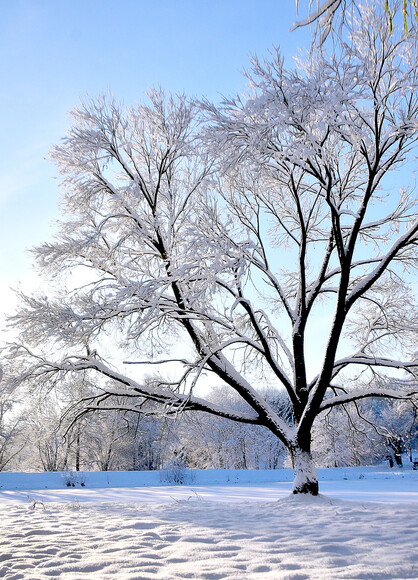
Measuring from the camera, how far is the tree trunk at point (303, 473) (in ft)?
27.9

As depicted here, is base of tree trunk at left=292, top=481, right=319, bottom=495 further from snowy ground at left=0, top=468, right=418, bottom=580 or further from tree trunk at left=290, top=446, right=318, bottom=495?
snowy ground at left=0, top=468, right=418, bottom=580

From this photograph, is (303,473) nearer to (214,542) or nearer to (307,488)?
(307,488)

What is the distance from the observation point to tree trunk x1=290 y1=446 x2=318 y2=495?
8.52 meters

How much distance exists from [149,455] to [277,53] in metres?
40.6

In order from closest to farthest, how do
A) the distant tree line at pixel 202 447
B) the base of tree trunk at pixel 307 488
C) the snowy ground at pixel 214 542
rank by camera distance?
the snowy ground at pixel 214 542, the base of tree trunk at pixel 307 488, the distant tree line at pixel 202 447

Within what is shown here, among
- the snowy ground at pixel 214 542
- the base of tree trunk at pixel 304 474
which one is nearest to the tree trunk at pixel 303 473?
the base of tree trunk at pixel 304 474

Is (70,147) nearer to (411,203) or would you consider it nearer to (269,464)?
(411,203)

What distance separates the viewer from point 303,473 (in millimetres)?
8664

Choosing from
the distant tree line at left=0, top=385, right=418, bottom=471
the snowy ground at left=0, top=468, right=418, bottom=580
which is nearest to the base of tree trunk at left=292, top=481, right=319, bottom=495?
the snowy ground at left=0, top=468, right=418, bottom=580

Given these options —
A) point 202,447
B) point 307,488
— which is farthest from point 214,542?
point 202,447

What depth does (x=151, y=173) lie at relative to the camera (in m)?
10.2

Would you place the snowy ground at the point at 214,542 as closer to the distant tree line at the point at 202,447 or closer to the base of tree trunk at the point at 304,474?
the base of tree trunk at the point at 304,474

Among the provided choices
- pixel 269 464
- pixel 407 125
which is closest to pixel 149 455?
pixel 269 464

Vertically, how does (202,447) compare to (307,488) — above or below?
below
